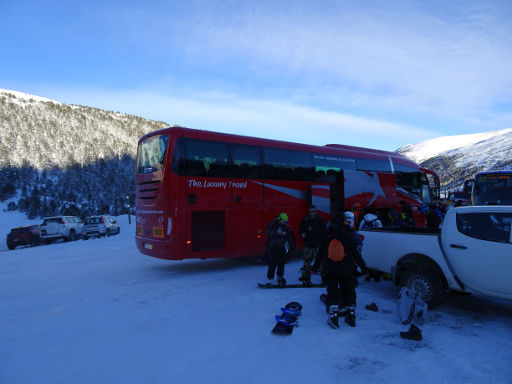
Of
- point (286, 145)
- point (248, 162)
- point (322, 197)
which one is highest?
point (286, 145)

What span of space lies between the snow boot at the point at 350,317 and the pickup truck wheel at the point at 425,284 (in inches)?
53.7

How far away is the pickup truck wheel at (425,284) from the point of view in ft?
19.1

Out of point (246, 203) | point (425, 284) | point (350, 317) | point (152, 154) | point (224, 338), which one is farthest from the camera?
point (246, 203)

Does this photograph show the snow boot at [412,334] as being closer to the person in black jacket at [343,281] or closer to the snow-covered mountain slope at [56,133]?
the person in black jacket at [343,281]

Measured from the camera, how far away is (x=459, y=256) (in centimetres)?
561

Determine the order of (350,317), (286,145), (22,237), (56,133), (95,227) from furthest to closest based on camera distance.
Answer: (56,133), (95,227), (22,237), (286,145), (350,317)

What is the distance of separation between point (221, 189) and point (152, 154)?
6.58ft

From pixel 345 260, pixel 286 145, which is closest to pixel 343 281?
pixel 345 260

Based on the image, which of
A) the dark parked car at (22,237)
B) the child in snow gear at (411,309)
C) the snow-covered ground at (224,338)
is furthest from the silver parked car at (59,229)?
the child in snow gear at (411,309)

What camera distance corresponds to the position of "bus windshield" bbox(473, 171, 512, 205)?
17.3 metres

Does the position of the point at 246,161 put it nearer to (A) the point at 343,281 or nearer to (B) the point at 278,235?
(B) the point at 278,235

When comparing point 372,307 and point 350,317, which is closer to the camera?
point 350,317

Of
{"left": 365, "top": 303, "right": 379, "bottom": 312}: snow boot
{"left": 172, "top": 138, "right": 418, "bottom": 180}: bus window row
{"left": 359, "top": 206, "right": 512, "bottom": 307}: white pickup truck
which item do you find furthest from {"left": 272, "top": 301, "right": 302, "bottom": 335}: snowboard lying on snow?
{"left": 172, "top": 138, "right": 418, "bottom": 180}: bus window row

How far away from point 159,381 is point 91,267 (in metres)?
7.91
